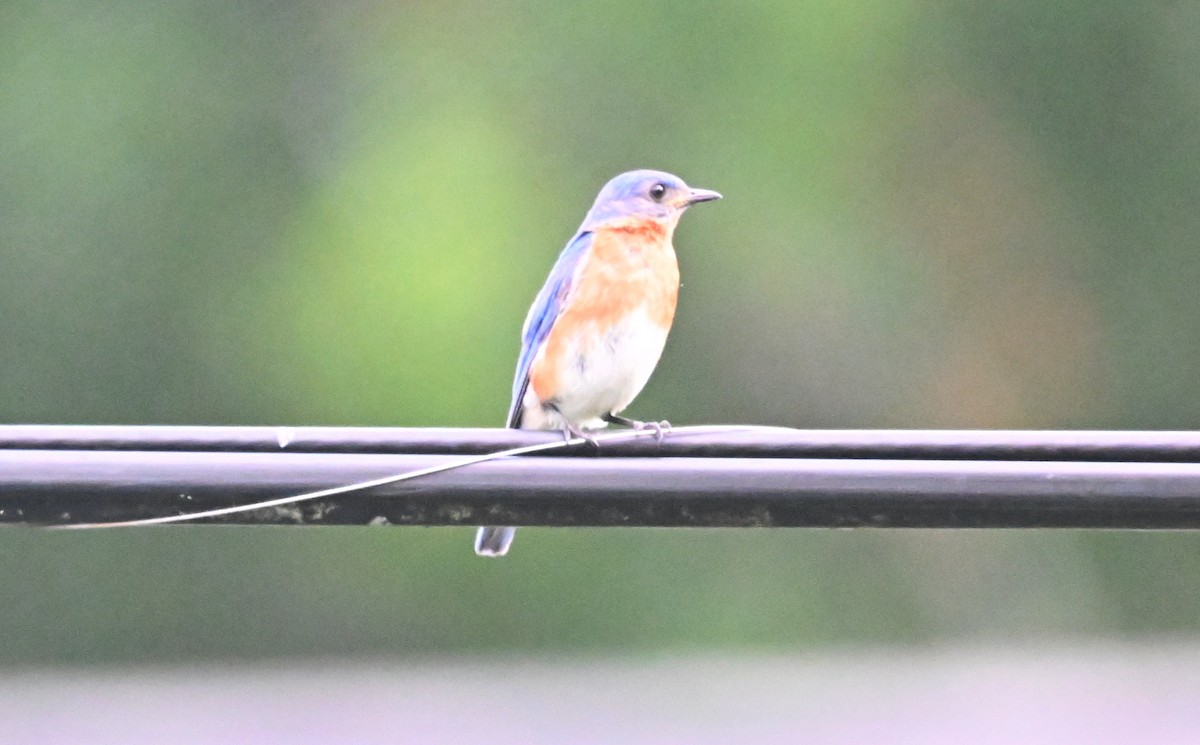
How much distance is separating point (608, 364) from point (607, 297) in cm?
18

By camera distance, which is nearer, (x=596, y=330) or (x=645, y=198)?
(x=596, y=330)

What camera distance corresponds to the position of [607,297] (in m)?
4.11

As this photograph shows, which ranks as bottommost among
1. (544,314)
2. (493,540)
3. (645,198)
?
(493,540)

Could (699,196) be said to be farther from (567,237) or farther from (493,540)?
(567,237)

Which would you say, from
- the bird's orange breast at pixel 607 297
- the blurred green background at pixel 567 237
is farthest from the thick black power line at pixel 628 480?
the blurred green background at pixel 567 237

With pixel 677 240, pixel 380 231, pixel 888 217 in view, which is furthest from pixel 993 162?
pixel 380 231

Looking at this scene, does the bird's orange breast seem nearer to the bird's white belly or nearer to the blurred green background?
the bird's white belly

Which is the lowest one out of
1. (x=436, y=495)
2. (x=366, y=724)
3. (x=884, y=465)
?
(x=366, y=724)

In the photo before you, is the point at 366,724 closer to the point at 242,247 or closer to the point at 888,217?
the point at 242,247

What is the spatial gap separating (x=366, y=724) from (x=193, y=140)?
5.05m

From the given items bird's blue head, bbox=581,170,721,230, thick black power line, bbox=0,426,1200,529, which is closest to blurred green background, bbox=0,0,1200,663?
bird's blue head, bbox=581,170,721,230

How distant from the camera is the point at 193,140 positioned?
1201 cm

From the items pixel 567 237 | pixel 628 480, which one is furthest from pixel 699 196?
pixel 567 237

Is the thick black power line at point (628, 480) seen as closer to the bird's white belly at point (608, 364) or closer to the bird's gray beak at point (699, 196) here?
the bird's white belly at point (608, 364)
